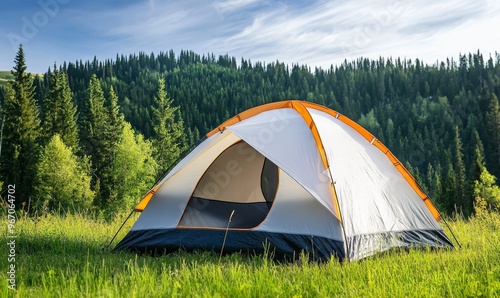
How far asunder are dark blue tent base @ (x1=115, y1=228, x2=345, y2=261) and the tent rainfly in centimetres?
1

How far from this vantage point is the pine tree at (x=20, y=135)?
34094 mm

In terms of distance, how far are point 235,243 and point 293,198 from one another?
1.07 meters

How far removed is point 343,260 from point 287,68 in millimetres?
Result: 185402

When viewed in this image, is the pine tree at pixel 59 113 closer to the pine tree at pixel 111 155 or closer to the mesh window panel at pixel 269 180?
the pine tree at pixel 111 155

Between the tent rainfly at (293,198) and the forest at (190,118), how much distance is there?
2.29m

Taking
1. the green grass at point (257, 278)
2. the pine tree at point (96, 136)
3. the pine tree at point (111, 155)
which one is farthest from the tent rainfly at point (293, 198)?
the pine tree at point (96, 136)

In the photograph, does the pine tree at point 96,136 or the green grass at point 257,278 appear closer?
the green grass at point 257,278

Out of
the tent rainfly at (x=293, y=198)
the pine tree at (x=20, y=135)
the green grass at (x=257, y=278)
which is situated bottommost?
the green grass at (x=257, y=278)

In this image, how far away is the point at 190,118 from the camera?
136 metres

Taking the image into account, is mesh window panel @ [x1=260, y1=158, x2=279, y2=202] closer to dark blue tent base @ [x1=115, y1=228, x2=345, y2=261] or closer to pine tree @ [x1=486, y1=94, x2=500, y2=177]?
dark blue tent base @ [x1=115, y1=228, x2=345, y2=261]

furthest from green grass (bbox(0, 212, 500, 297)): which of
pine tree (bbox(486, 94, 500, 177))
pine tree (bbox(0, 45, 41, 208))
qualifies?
pine tree (bbox(486, 94, 500, 177))

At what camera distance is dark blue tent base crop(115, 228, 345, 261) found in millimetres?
6031

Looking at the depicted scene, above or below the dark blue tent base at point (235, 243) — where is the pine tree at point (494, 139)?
above

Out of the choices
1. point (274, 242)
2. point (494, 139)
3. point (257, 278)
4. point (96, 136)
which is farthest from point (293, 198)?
point (494, 139)
